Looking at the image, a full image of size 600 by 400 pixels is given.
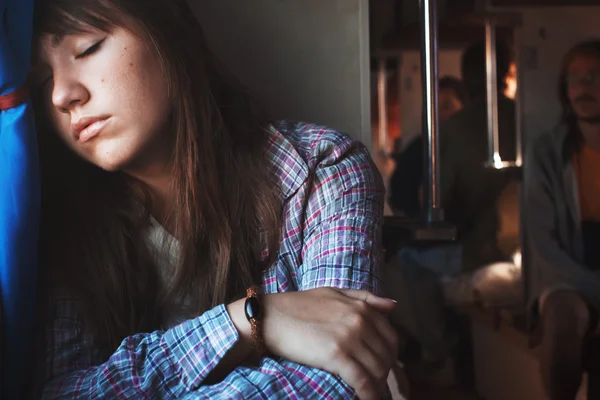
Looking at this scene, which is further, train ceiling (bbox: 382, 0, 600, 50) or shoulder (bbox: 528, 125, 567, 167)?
shoulder (bbox: 528, 125, 567, 167)

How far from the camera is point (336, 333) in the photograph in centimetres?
55

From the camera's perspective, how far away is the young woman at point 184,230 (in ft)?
1.84

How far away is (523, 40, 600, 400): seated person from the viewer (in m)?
0.96

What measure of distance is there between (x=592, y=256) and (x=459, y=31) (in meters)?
0.41

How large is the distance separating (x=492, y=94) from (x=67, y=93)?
1.92 ft

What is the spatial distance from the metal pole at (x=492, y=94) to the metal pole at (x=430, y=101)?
7.9 inches

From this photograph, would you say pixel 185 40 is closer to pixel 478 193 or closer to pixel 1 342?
pixel 1 342

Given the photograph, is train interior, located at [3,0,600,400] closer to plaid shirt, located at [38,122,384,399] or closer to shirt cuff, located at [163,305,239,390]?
plaid shirt, located at [38,122,384,399]

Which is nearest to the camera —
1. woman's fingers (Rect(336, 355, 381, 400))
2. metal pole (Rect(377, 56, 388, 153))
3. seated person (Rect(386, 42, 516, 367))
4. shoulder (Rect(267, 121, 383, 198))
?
woman's fingers (Rect(336, 355, 381, 400))

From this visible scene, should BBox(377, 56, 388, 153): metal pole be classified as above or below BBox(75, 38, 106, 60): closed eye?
below

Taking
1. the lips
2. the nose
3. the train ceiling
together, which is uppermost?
the train ceiling

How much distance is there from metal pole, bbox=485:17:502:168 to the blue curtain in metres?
0.60

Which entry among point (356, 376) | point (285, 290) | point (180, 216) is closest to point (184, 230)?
point (180, 216)

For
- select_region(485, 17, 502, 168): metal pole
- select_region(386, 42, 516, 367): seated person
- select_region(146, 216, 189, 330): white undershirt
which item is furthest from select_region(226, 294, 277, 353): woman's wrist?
select_region(485, 17, 502, 168): metal pole
